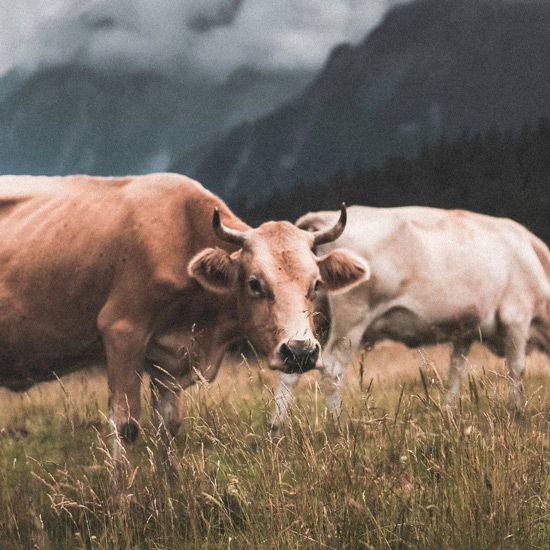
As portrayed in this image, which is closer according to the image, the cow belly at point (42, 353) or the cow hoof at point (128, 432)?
the cow hoof at point (128, 432)

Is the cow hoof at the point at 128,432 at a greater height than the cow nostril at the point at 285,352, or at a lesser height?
lesser

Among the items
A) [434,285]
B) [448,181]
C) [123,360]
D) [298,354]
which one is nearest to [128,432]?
[123,360]

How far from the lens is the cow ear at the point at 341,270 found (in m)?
5.25

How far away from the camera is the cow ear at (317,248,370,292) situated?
207 inches

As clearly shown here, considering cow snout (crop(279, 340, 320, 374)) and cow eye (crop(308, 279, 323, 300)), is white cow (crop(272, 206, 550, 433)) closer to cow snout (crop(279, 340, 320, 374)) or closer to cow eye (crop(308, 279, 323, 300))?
cow eye (crop(308, 279, 323, 300))

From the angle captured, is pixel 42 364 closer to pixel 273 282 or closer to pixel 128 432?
pixel 128 432

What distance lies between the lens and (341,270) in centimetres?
526

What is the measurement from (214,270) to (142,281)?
0.54 meters

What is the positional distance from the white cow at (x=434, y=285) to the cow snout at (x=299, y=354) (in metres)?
3.40

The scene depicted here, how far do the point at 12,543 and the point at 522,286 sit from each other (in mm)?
7140

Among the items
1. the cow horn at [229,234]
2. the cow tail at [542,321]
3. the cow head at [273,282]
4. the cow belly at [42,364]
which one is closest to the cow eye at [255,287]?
the cow head at [273,282]

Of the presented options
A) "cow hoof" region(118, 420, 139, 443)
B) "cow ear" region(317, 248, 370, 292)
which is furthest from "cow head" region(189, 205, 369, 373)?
"cow hoof" region(118, 420, 139, 443)

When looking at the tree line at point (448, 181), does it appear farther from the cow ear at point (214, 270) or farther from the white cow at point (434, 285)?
the cow ear at point (214, 270)

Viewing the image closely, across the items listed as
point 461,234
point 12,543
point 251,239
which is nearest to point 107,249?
point 251,239
